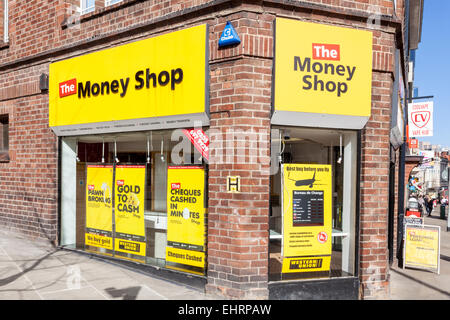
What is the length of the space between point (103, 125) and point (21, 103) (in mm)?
3212

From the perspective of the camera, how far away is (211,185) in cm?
623

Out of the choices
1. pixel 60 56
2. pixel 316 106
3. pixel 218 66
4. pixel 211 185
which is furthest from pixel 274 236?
pixel 60 56

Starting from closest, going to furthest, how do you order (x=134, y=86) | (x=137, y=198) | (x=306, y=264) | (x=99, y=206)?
1. (x=306, y=264)
2. (x=134, y=86)
3. (x=137, y=198)
4. (x=99, y=206)

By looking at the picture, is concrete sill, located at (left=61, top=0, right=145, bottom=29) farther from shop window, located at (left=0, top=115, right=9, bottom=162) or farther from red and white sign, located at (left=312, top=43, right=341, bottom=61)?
shop window, located at (left=0, top=115, right=9, bottom=162)

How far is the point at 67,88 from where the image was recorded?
8344 millimetres

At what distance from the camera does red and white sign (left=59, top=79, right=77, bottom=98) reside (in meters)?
8.18

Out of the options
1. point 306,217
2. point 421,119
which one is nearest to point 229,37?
point 306,217

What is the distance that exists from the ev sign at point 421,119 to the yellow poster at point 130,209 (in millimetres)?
13483

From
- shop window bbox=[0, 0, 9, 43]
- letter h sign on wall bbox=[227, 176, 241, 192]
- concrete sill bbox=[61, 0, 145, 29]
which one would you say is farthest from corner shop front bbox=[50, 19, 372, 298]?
shop window bbox=[0, 0, 9, 43]

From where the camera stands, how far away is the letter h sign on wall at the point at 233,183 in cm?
591

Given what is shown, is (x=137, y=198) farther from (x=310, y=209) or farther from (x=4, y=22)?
(x=4, y=22)

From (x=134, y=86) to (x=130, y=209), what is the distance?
229 centimetres

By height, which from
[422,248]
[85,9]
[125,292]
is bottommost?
[125,292]

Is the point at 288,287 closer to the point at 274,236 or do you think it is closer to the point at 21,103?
the point at 274,236
